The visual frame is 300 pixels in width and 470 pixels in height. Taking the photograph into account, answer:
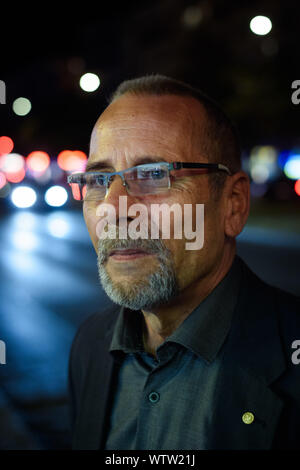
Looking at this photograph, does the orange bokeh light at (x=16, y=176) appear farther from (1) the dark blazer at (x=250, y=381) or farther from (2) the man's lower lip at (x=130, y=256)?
(2) the man's lower lip at (x=130, y=256)

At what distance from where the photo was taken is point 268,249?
46.4 ft

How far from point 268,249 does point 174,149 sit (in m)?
12.5

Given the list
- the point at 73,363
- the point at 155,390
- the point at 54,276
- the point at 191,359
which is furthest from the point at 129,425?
the point at 54,276

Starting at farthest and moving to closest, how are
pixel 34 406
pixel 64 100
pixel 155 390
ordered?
pixel 64 100, pixel 34 406, pixel 155 390

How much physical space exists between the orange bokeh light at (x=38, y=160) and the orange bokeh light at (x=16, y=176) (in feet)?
3.58

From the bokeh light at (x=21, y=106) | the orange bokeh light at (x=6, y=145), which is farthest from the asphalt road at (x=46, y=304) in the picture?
the orange bokeh light at (x=6, y=145)

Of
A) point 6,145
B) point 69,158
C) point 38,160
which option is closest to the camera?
point 69,158

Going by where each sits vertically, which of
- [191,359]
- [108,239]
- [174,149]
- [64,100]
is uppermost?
[64,100]

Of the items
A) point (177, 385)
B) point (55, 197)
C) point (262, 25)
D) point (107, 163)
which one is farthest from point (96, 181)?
point (55, 197)

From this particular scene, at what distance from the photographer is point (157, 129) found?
2039 millimetres

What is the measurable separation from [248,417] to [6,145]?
54823 mm

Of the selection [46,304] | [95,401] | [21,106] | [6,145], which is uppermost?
[21,106]

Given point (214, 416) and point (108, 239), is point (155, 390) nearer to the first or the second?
point (214, 416)

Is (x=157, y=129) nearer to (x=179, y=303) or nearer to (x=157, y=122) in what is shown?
(x=157, y=122)
